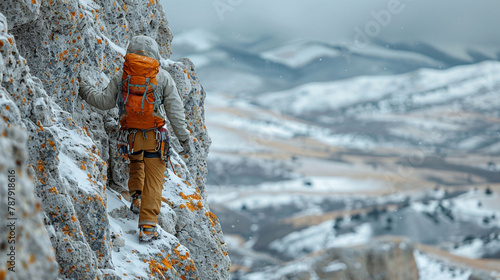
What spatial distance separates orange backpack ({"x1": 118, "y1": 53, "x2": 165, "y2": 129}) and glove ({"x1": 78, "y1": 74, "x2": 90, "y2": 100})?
0.97 meters

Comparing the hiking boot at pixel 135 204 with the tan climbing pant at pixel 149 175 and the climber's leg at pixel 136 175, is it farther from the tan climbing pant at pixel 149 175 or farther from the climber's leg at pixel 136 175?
the tan climbing pant at pixel 149 175

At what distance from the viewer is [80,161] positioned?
30.1ft

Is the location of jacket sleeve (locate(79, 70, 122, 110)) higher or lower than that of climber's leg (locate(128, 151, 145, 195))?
higher

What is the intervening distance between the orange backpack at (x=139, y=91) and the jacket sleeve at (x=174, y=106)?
213 millimetres

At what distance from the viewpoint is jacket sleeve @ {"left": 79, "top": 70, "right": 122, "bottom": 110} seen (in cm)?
1026

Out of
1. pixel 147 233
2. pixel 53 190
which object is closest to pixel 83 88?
pixel 147 233

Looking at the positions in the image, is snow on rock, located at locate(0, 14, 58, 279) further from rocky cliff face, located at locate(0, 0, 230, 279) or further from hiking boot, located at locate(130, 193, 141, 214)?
hiking boot, located at locate(130, 193, 141, 214)

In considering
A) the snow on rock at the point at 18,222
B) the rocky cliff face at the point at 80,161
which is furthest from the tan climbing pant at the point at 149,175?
the snow on rock at the point at 18,222

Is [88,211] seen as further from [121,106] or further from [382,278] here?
[382,278]

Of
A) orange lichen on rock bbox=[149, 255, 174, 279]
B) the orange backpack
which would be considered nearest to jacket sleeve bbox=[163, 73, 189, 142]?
the orange backpack

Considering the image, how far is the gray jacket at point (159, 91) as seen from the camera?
10070mm

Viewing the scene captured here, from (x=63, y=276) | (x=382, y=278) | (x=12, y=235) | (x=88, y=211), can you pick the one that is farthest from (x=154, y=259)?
(x=382, y=278)

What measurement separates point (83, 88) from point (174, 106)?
216cm

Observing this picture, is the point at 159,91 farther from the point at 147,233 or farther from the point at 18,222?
the point at 18,222
